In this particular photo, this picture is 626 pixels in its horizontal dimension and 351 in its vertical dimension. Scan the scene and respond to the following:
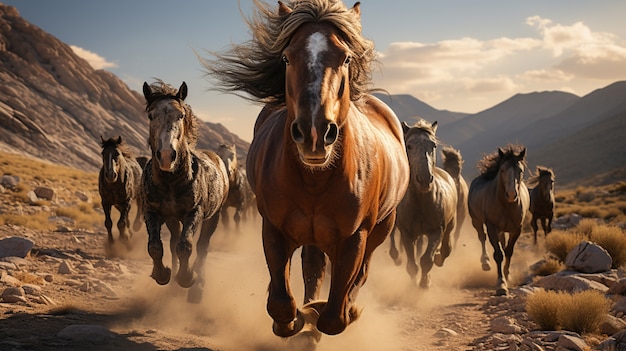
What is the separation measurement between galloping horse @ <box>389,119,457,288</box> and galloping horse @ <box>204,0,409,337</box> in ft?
12.0

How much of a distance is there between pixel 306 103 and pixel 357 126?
1112 millimetres

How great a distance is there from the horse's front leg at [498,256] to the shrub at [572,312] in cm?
263

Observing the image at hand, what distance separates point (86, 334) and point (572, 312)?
5.11 metres

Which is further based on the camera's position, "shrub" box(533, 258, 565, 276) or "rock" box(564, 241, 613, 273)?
"shrub" box(533, 258, 565, 276)

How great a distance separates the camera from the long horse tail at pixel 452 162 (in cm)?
1295

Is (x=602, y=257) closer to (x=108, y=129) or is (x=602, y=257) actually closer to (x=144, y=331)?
(x=144, y=331)

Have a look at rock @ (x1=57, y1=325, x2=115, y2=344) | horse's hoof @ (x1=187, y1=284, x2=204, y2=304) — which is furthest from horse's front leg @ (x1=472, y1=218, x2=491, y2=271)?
rock @ (x1=57, y1=325, x2=115, y2=344)

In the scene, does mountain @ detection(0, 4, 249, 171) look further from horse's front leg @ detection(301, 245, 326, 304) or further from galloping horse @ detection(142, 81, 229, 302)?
horse's front leg @ detection(301, 245, 326, 304)

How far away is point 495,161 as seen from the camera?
11062 mm

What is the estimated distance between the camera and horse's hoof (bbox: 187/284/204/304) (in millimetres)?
6785

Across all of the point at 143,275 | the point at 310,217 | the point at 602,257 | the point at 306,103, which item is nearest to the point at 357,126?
the point at 310,217

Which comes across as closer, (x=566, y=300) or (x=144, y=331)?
(x=144, y=331)

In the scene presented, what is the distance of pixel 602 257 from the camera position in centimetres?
868

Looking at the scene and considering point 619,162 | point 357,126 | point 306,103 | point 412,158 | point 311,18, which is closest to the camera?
point 306,103
